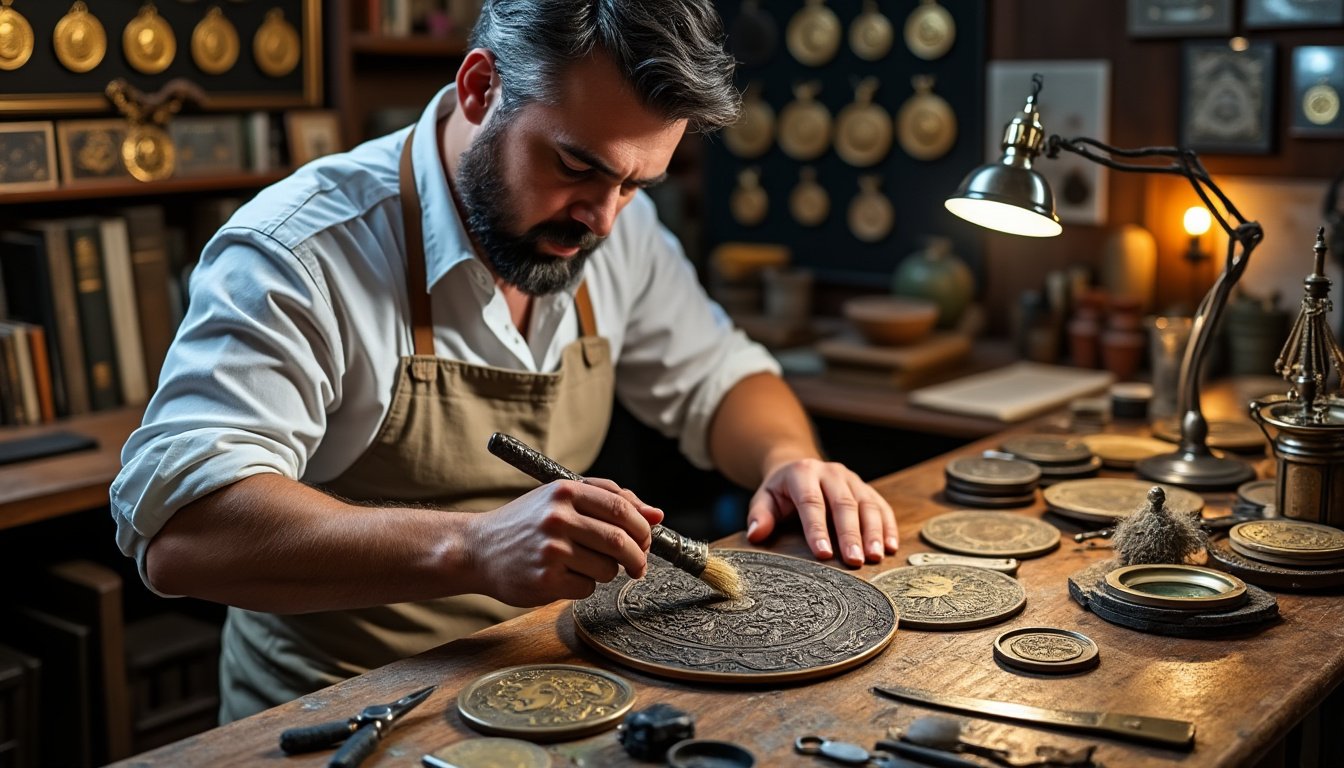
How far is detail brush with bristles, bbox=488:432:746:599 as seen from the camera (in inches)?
71.9

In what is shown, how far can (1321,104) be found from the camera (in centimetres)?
352

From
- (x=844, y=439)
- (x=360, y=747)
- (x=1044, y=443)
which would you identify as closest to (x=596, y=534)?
(x=360, y=747)

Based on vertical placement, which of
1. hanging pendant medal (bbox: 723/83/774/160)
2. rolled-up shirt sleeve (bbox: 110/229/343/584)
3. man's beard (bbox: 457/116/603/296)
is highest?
hanging pendant medal (bbox: 723/83/774/160)

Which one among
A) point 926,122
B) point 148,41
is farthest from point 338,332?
point 926,122

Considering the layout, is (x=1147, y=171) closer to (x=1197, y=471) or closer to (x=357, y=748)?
(x=1197, y=471)

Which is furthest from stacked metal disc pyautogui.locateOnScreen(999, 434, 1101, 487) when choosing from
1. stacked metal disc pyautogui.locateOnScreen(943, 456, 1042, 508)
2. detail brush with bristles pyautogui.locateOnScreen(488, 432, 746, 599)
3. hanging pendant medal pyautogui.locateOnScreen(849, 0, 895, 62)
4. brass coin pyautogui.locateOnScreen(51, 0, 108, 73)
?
brass coin pyautogui.locateOnScreen(51, 0, 108, 73)

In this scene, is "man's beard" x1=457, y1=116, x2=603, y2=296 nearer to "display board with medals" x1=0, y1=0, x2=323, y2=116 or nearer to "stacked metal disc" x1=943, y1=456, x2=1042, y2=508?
"stacked metal disc" x1=943, y1=456, x2=1042, y2=508

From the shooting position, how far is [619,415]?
4230mm

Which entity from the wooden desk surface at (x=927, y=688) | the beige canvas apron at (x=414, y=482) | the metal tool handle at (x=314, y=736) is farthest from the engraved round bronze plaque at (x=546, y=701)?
the beige canvas apron at (x=414, y=482)

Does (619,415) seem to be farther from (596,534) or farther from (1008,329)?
(596,534)

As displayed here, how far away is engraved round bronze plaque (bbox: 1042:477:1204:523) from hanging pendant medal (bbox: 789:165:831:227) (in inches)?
83.2

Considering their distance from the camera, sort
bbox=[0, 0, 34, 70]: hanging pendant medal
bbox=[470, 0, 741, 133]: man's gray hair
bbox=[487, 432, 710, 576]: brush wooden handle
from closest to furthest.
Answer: bbox=[487, 432, 710, 576]: brush wooden handle → bbox=[470, 0, 741, 133]: man's gray hair → bbox=[0, 0, 34, 70]: hanging pendant medal

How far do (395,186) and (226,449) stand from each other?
0.63m

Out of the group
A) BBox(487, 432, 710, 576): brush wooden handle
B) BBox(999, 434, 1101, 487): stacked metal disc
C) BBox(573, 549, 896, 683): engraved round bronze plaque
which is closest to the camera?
BBox(573, 549, 896, 683): engraved round bronze plaque
